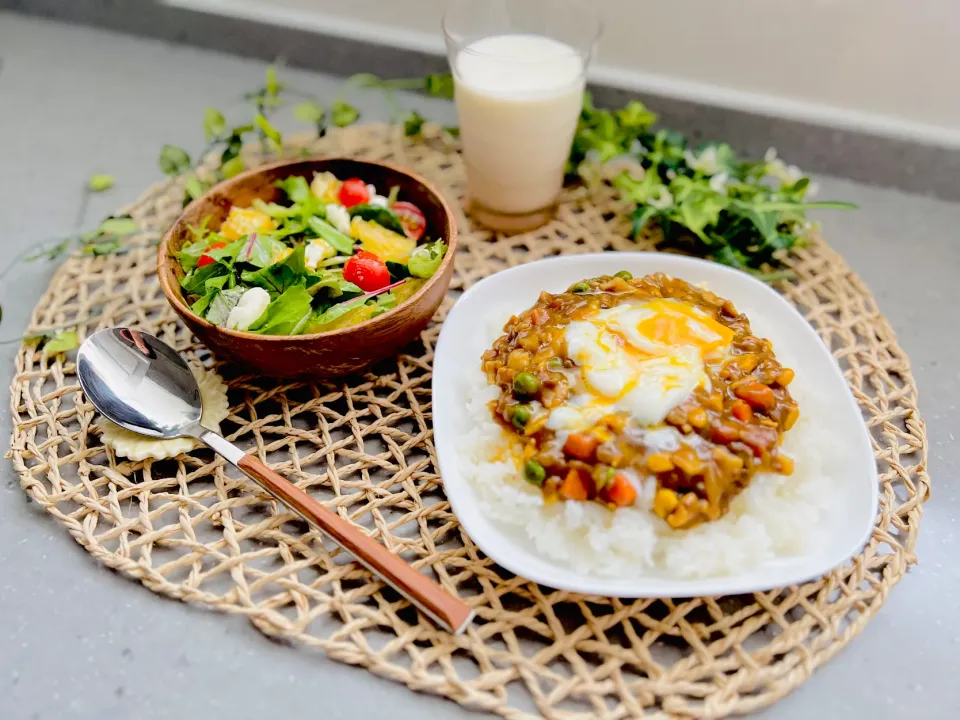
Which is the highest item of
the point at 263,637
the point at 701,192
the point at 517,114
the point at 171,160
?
the point at 517,114

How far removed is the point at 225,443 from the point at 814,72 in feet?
6.76

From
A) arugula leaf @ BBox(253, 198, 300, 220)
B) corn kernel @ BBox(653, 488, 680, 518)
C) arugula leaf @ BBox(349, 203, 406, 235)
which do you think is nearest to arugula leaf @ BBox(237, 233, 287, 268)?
arugula leaf @ BBox(253, 198, 300, 220)

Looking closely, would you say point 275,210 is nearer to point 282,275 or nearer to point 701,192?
point 282,275

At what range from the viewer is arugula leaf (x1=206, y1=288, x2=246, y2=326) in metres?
1.72

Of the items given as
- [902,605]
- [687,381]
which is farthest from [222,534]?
[902,605]

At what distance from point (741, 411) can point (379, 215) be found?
1038mm

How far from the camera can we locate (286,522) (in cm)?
157

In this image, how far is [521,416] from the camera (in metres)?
1.50

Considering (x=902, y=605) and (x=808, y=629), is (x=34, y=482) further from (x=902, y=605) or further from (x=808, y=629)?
(x=902, y=605)

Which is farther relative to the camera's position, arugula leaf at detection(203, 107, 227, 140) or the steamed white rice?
arugula leaf at detection(203, 107, 227, 140)

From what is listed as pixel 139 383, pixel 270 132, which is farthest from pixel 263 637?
pixel 270 132

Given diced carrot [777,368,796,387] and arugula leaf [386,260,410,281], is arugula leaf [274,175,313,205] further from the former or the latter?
diced carrot [777,368,796,387]

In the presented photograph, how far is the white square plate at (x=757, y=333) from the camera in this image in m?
1.31

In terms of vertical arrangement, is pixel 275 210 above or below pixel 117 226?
above
